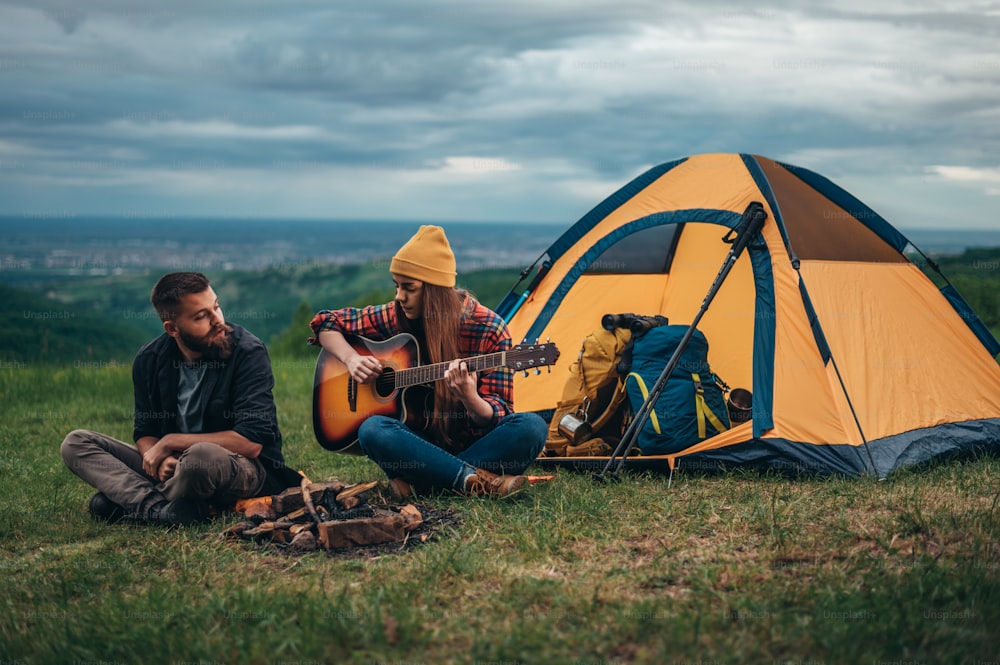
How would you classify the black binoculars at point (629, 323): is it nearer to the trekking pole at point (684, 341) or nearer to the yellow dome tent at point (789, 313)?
the trekking pole at point (684, 341)

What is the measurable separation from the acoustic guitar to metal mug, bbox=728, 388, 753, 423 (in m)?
1.69

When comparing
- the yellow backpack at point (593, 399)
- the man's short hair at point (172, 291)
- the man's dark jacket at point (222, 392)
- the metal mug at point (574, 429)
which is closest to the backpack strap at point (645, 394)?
the yellow backpack at point (593, 399)

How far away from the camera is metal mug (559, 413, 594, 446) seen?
593 centimetres

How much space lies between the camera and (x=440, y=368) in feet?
15.7

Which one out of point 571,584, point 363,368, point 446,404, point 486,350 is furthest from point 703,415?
point 571,584

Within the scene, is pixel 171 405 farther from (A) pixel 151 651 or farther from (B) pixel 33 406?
(B) pixel 33 406

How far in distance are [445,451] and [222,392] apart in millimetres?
1223

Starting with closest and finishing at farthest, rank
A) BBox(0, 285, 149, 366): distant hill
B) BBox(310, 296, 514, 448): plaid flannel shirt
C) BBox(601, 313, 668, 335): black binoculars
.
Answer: BBox(310, 296, 514, 448): plaid flannel shirt < BBox(601, 313, 668, 335): black binoculars < BBox(0, 285, 149, 366): distant hill

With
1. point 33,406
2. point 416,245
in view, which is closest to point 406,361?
point 416,245

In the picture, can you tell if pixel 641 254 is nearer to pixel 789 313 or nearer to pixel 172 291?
pixel 789 313

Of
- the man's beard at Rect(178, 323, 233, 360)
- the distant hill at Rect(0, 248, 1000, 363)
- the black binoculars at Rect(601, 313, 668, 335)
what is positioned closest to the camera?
the man's beard at Rect(178, 323, 233, 360)

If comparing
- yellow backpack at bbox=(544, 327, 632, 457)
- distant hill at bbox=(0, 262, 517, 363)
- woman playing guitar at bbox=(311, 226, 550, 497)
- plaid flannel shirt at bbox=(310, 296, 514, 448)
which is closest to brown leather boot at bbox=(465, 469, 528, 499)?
woman playing guitar at bbox=(311, 226, 550, 497)

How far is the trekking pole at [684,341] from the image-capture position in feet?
17.3

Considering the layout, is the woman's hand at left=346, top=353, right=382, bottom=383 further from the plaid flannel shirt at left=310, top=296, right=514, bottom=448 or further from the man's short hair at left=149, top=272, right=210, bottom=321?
the man's short hair at left=149, top=272, right=210, bottom=321
